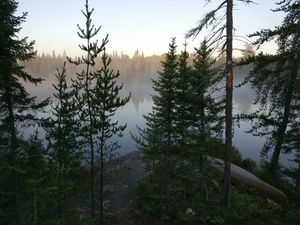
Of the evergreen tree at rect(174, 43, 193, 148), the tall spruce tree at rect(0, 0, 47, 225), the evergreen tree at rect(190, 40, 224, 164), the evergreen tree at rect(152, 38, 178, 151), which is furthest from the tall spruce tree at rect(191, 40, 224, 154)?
the tall spruce tree at rect(0, 0, 47, 225)

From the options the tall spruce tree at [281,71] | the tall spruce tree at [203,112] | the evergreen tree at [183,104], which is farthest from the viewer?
the evergreen tree at [183,104]

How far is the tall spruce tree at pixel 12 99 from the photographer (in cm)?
1266

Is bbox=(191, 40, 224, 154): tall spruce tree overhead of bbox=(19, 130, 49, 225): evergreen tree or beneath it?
overhead

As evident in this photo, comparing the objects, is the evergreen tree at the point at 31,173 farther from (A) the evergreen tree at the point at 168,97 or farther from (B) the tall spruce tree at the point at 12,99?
(A) the evergreen tree at the point at 168,97

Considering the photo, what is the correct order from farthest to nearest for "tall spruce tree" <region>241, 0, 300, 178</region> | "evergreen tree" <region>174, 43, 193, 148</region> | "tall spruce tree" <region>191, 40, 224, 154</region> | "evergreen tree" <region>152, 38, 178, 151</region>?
"evergreen tree" <region>152, 38, 178, 151</region>, "evergreen tree" <region>174, 43, 193, 148</region>, "tall spruce tree" <region>191, 40, 224, 154</region>, "tall spruce tree" <region>241, 0, 300, 178</region>

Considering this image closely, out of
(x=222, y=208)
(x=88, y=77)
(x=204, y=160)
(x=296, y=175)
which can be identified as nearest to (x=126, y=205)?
(x=204, y=160)

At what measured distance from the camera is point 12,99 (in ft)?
44.3

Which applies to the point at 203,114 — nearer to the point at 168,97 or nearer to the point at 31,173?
the point at 168,97

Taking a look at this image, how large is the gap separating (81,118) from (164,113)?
17.4ft

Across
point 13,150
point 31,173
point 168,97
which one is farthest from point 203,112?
point 13,150

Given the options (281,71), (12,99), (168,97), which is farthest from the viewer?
(168,97)

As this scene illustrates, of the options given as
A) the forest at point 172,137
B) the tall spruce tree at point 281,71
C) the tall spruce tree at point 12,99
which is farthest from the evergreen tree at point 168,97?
the tall spruce tree at point 12,99

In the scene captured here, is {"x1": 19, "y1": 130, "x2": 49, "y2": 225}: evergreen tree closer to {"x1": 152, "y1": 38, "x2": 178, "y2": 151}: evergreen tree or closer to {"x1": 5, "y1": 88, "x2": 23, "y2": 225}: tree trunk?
{"x1": 5, "y1": 88, "x2": 23, "y2": 225}: tree trunk

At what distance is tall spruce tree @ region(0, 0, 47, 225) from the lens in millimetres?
12664
